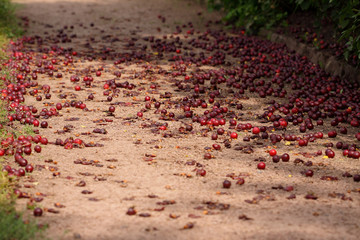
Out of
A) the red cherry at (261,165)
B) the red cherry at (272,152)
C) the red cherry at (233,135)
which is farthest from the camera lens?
the red cherry at (233,135)

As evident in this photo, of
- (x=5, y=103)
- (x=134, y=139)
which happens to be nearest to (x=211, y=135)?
(x=134, y=139)

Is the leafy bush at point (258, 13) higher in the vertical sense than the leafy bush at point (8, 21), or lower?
higher

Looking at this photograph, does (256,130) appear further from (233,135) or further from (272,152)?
(272,152)

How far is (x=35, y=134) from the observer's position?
644cm

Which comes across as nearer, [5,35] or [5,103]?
[5,103]

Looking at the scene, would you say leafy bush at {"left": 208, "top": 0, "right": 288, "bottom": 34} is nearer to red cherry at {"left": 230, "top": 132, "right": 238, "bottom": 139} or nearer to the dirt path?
the dirt path

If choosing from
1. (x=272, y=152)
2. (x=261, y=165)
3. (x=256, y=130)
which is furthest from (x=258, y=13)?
(x=261, y=165)

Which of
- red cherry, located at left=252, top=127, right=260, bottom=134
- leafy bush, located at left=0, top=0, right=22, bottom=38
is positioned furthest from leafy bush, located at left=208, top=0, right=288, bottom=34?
red cherry, located at left=252, top=127, right=260, bottom=134

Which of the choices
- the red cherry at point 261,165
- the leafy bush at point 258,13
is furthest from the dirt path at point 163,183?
the leafy bush at point 258,13

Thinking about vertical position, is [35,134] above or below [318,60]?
below

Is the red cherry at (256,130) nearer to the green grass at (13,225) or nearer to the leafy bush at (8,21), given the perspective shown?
the green grass at (13,225)

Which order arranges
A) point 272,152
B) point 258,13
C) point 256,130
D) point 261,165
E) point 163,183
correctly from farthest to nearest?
1. point 258,13
2. point 256,130
3. point 272,152
4. point 261,165
5. point 163,183

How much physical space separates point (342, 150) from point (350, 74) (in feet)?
10.1

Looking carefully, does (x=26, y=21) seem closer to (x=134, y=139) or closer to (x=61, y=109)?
(x=61, y=109)
